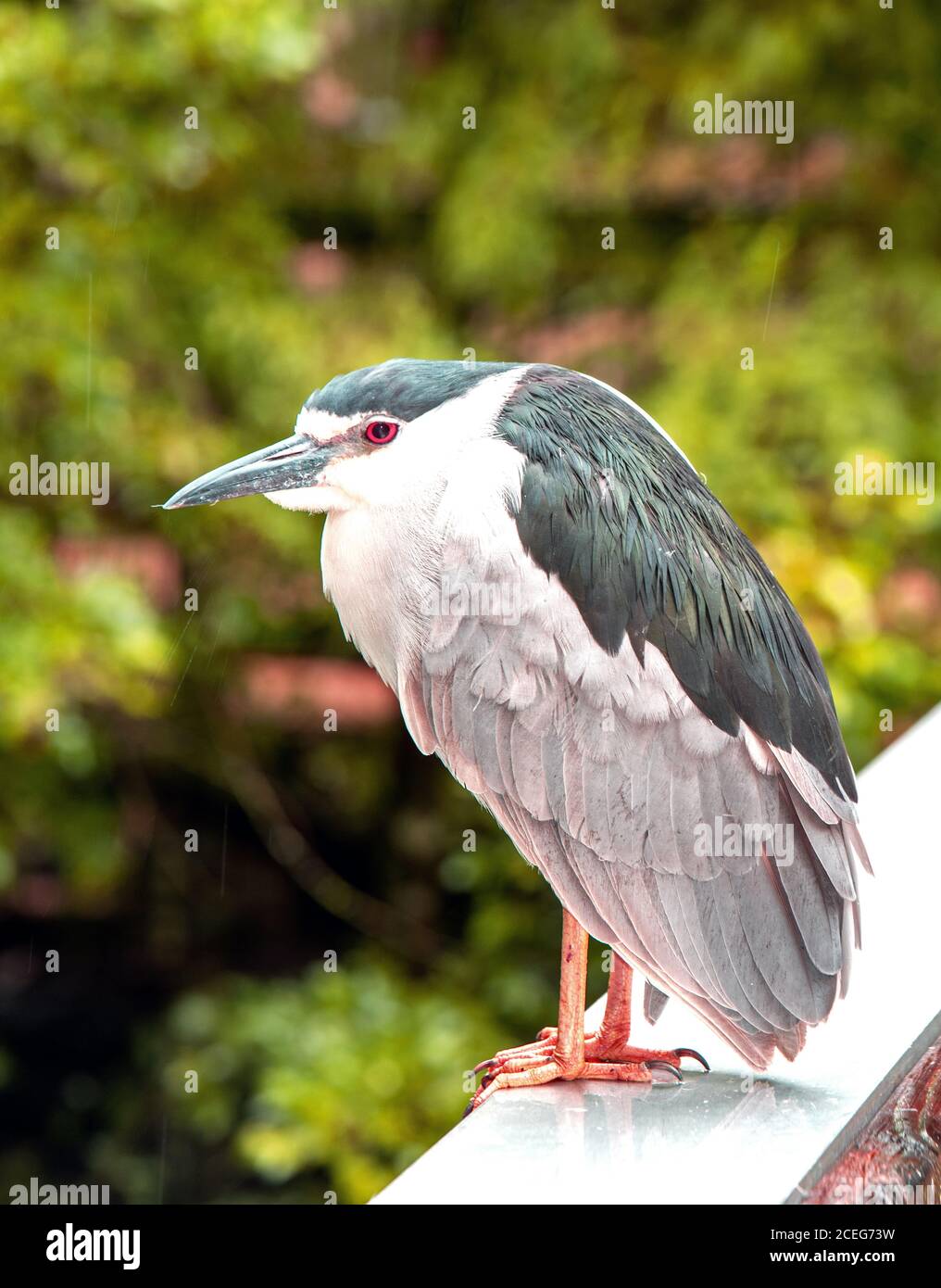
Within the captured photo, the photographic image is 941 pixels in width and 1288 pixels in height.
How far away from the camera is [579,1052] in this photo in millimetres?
1691

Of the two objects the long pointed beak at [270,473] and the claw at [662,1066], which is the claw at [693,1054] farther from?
the long pointed beak at [270,473]

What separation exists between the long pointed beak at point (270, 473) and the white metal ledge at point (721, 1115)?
27.5 inches

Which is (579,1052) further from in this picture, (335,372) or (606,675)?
(335,372)

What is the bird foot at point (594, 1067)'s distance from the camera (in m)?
1.64

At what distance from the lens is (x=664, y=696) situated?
5.35 feet

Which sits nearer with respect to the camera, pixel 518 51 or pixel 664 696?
pixel 664 696

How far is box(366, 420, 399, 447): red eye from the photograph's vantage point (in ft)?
5.59

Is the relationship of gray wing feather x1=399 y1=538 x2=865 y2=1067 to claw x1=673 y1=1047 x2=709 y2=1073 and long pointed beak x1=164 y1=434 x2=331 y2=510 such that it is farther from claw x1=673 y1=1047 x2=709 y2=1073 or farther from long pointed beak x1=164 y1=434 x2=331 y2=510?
long pointed beak x1=164 y1=434 x2=331 y2=510

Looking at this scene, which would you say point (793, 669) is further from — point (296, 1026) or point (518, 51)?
point (518, 51)

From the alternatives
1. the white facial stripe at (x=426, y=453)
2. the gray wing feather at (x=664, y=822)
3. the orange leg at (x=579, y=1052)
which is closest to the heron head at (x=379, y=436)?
the white facial stripe at (x=426, y=453)

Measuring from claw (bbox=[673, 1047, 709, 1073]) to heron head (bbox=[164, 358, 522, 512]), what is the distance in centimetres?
67
